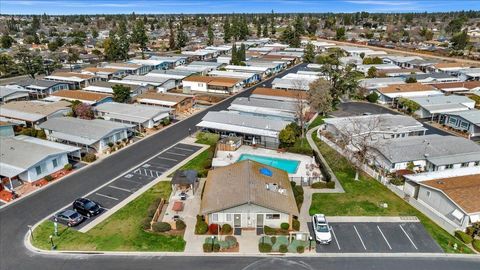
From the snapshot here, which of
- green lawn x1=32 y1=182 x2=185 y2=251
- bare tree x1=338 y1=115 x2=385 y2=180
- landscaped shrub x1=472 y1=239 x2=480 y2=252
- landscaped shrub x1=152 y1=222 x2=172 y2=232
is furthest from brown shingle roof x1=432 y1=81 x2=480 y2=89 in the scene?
green lawn x1=32 y1=182 x2=185 y2=251

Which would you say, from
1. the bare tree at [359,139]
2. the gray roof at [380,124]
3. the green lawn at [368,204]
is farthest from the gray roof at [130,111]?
the green lawn at [368,204]

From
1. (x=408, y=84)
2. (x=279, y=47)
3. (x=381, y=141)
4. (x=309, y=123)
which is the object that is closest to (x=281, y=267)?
(x=381, y=141)

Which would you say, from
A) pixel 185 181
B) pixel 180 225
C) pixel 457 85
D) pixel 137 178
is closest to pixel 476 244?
pixel 180 225

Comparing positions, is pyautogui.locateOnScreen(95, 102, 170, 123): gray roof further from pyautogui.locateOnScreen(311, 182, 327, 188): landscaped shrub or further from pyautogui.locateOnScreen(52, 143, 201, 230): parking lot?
pyautogui.locateOnScreen(311, 182, 327, 188): landscaped shrub

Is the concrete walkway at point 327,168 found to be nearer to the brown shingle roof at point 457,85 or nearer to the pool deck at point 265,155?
the pool deck at point 265,155

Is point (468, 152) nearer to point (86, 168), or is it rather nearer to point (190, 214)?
point (190, 214)
